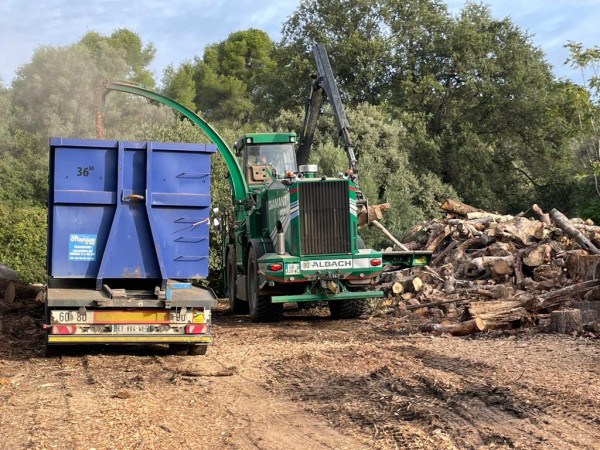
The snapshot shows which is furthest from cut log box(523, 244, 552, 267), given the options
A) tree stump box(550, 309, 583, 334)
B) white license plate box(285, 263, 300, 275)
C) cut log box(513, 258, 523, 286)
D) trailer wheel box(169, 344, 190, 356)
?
trailer wheel box(169, 344, 190, 356)

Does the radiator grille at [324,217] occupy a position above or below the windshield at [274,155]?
below

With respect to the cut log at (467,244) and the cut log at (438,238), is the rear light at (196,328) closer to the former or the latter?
the cut log at (467,244)

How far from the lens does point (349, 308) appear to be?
15.4 m

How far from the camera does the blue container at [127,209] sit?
9.98 metres

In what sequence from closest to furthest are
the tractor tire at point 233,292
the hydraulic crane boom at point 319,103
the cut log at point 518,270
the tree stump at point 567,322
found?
1. the tree stump at point 567,322
2. the cut log at point 518,270
3. the hydraulic crane boom at point 319,103
4. the tractor tire at point 233,292

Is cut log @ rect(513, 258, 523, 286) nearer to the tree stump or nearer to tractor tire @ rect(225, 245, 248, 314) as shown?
the tree stump

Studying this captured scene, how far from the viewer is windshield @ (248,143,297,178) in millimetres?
16953

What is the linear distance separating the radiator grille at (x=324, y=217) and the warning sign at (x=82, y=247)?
475 centimetres

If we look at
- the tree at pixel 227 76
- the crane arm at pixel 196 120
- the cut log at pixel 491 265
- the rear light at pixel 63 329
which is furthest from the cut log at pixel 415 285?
the tree at pixel 227 76

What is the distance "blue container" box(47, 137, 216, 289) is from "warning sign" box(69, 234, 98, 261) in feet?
0.04

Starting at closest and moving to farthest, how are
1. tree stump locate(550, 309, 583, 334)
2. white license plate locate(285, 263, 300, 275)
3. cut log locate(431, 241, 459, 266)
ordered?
tree stump locate(550, 309, 583, 334) < white license plate locate(285, 263, 300, 275) < cut log locate(431, 241, 459, 266)

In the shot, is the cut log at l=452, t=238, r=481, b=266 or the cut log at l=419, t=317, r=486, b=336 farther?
the cut log at l=452, t=238, r=481, b=266

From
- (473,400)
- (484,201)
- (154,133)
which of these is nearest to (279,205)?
(473,400)

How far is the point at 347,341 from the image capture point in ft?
39.1
